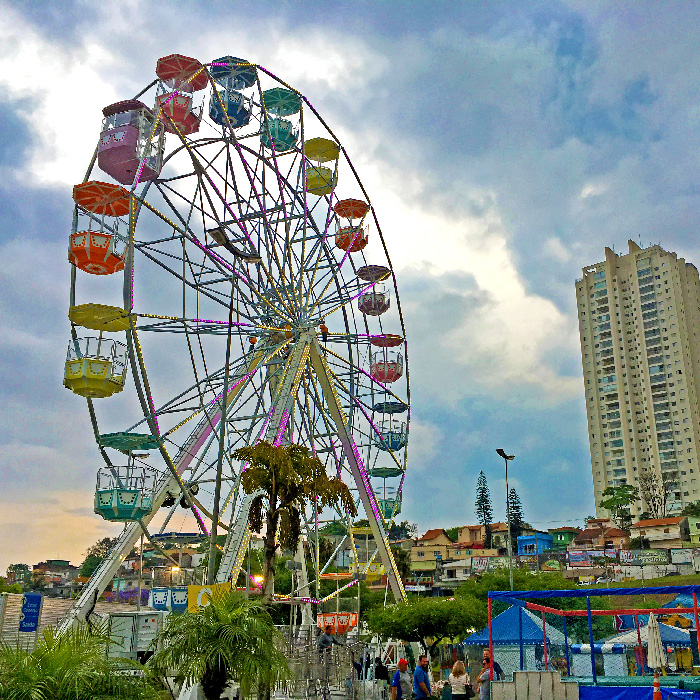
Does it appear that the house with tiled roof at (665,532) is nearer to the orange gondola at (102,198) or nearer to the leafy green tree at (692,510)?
the leafy green tree at (692,510)

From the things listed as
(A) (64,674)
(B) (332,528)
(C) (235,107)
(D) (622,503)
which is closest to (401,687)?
(A) (64,674)

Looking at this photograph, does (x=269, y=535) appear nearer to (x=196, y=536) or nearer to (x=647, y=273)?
(x=196, y=536)

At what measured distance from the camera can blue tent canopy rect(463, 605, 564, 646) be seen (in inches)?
902

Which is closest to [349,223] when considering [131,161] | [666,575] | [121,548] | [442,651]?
[131,161]

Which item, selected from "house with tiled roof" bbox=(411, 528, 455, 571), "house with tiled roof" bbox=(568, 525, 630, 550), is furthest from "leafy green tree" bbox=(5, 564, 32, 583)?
"house with tiled roof" bbox=(568, 525, 630, 550)

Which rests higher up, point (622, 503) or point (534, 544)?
point (622, 503)

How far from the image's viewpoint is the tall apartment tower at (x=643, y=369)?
4417 inches

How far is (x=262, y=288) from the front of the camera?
27.2m

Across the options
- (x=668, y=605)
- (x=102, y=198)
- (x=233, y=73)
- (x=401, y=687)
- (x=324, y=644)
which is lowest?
(x=401, y=687)

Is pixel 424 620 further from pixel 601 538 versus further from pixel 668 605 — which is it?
pixel 601 538

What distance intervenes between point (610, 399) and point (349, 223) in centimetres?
9681

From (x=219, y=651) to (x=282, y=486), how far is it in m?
6.77

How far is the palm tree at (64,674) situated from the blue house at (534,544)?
9346 cm

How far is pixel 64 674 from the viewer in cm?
795
